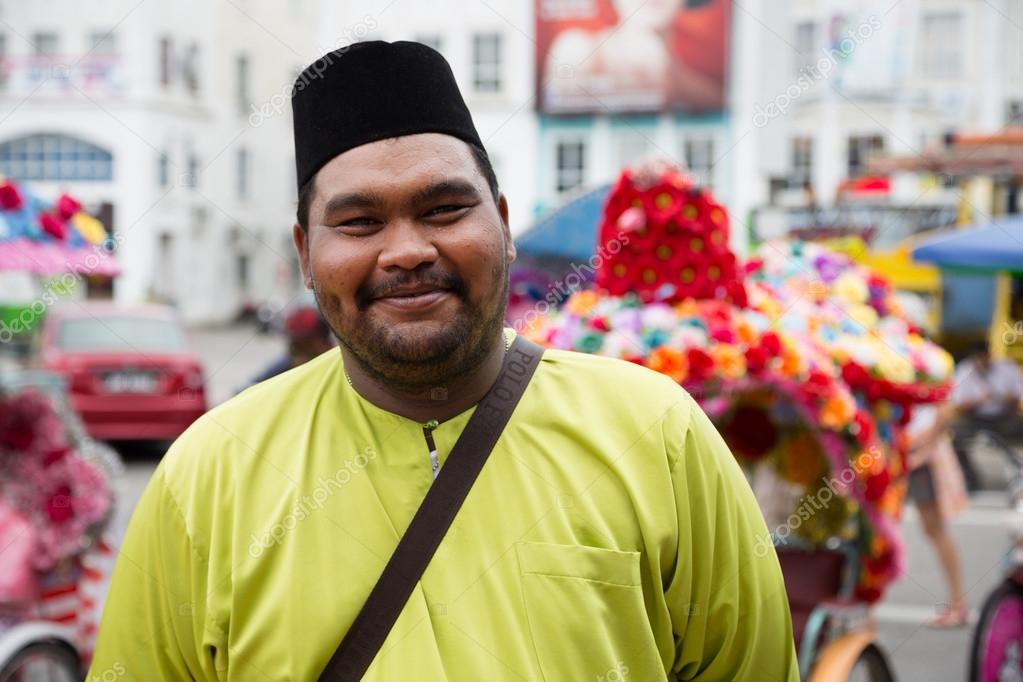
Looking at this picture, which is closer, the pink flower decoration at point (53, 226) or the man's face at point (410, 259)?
the man's face at point (410, 259)

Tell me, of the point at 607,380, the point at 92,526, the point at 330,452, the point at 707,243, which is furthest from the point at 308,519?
the point at 92,526

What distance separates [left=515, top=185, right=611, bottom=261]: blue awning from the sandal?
2.96 m

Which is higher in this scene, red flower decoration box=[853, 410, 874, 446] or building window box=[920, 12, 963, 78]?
building window box=[920, 12, 963, 78]

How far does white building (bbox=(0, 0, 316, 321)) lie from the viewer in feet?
121

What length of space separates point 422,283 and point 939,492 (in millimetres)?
6358

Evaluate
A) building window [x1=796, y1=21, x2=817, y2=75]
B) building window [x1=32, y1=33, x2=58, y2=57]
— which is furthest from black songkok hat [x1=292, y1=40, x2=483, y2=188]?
building window [x1=32, y1=33, x2=58, y2=57]

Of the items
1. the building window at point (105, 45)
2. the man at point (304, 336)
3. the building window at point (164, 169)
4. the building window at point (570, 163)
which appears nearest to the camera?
the man at point (304, 336)

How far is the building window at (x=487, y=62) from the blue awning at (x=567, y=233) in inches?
1186

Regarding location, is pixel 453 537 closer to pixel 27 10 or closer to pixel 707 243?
pixel 707 243

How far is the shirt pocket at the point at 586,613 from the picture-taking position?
73.2 inches

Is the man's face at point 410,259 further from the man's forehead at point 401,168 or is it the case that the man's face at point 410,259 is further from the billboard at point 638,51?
the billboard at point 638,51

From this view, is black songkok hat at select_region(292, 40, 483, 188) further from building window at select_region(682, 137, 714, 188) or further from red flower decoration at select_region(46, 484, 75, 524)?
building window at select_region(682, 137, 714, 188)

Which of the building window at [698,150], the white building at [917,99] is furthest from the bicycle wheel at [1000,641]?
the building window at [698,150]

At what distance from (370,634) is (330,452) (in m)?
0.31
